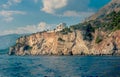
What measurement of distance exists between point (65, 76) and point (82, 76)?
4215 millimetres

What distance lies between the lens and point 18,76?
3014 inches

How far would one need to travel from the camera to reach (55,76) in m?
71.6

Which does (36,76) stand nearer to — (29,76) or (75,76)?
(29,76)

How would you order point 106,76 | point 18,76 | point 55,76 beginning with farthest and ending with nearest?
point 18,76, point 55,76, point 106,76

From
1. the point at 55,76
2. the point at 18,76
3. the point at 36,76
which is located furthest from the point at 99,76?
the point at 18,76

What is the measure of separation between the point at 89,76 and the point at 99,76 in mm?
3037

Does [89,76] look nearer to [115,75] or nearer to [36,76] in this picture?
[115,75]

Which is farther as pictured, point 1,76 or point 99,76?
point 1,76

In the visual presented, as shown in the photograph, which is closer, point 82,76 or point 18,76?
point 82,76

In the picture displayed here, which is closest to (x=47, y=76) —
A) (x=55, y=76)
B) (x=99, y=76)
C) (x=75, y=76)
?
(x=55, y=76)

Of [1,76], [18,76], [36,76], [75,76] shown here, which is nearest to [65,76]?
[75,76]

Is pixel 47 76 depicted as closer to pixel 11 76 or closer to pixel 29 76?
pixel 29 76

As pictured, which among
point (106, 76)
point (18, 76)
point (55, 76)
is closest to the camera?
point (106, 76)

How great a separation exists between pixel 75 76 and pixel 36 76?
10.2m
